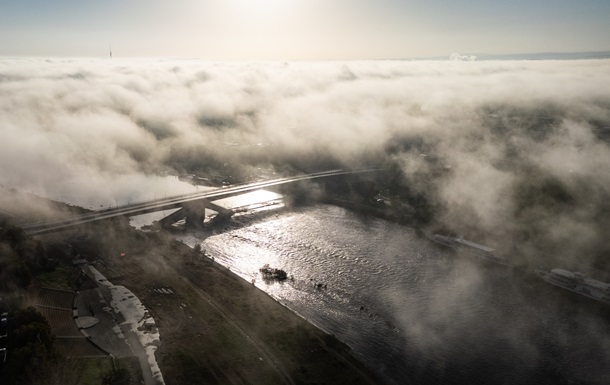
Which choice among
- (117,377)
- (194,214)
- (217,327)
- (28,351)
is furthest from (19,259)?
(194,214)

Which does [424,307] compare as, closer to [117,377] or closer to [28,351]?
[117,377]

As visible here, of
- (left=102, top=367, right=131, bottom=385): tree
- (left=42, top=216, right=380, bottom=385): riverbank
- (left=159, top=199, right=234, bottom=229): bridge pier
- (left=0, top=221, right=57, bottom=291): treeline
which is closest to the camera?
(left=102, top=367, right=131, bottom=385): tree

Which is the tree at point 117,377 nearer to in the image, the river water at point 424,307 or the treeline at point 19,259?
the treeline at point 19,259

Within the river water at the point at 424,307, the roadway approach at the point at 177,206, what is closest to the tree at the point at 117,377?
the river water at the point at 424,307

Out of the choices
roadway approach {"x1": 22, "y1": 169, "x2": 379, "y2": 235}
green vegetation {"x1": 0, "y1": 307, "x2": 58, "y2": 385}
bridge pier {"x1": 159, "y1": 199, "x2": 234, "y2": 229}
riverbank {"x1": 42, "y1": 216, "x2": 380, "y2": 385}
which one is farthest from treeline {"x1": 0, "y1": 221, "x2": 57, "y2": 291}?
bridge pier {"x1": 159, "y1": 199, "x2": 234, "y2": 229}

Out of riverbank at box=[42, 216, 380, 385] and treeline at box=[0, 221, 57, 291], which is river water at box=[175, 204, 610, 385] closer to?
riverbank at box=[42, 216, 380, 385]

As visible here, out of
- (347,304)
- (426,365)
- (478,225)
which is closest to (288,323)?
(347,304)

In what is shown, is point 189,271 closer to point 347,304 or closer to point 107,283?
point 107,283
